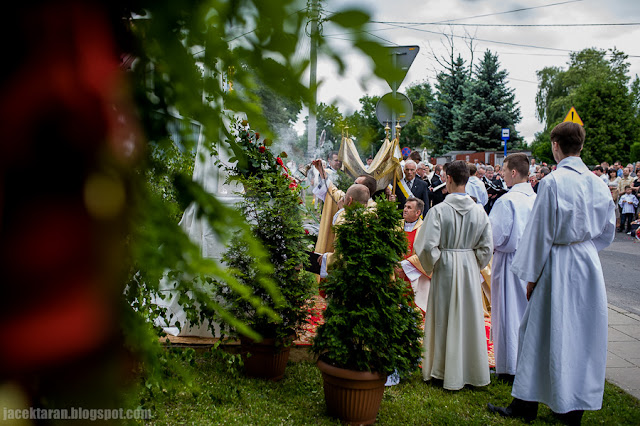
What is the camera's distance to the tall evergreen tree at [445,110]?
108 ft

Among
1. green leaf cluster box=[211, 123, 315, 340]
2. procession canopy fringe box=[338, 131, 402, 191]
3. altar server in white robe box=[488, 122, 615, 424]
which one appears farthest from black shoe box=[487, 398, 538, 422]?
procession canopy fringe box=[338, 131, 402, 191]

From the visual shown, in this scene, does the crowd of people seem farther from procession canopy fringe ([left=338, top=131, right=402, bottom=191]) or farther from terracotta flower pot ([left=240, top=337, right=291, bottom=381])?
procession canopy fringe ([left=338, top=131, right=402, bottom=191])

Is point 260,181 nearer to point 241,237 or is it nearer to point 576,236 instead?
point 576,236

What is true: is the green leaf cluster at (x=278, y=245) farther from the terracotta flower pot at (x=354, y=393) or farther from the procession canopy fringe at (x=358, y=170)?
the procession canopy fringe at (x=358, y=170)

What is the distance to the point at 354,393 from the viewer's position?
380 centimetres

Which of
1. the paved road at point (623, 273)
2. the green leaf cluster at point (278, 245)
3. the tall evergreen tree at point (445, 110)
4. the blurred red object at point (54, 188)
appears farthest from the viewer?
the tall evergreen tree at point (445, 110)

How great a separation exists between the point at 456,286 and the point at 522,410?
4.03ft

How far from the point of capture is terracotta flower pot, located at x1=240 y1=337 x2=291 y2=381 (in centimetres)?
468

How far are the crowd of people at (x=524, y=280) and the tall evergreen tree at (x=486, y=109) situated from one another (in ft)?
94.0

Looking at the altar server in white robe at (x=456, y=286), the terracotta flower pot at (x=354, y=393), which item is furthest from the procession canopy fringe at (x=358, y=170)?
the terracotta flower pot at (x=354, y=393)

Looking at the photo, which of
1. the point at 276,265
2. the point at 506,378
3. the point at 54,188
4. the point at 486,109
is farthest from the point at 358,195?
the point at 486,109

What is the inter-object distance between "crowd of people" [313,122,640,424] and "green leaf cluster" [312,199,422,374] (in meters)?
0.35

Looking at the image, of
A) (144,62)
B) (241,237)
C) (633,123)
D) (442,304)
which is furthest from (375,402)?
(633,123)

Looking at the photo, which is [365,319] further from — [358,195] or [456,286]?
[358,195]
